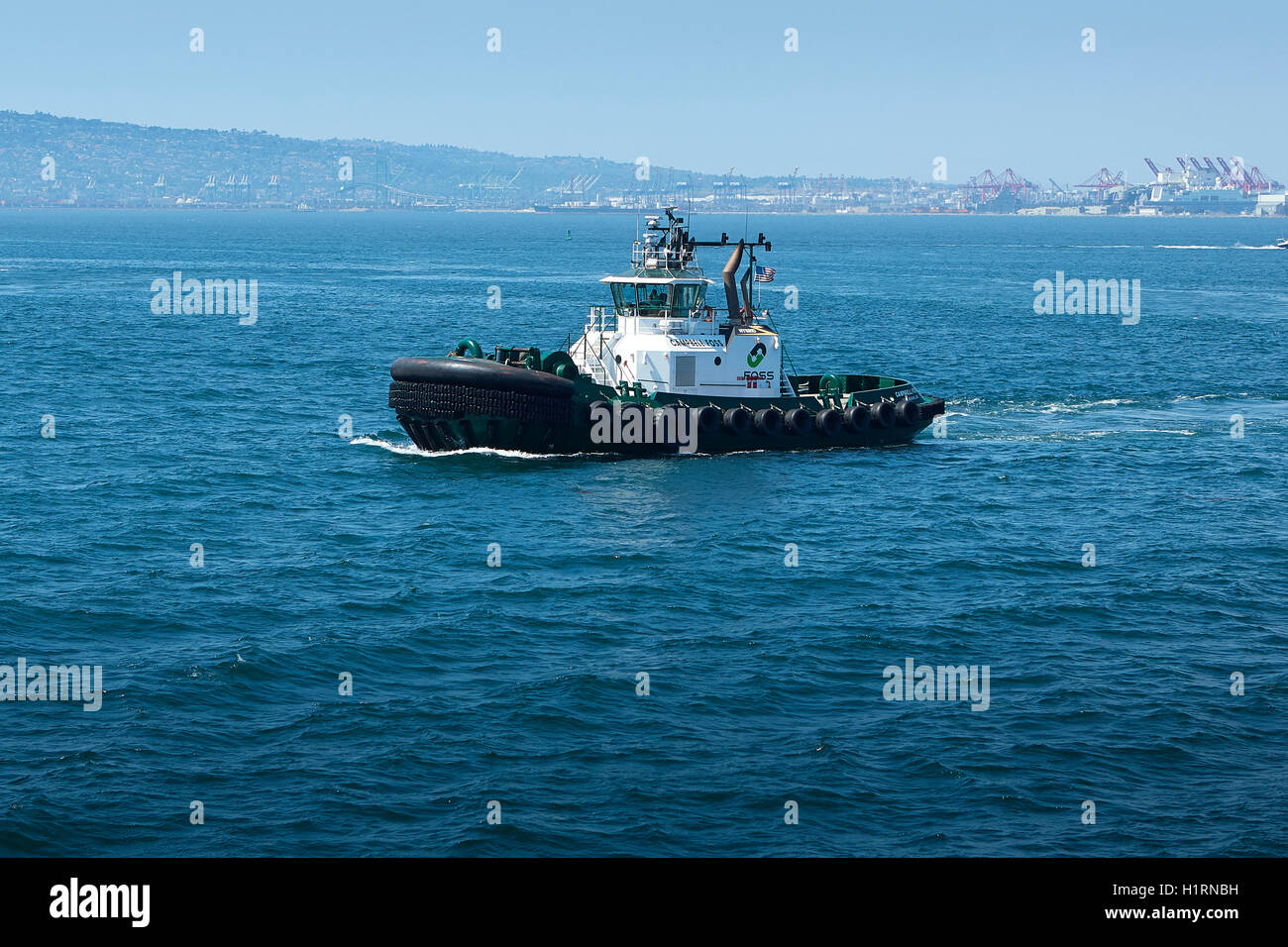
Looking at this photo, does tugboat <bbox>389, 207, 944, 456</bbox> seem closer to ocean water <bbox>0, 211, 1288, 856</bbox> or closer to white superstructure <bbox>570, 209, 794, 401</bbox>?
white superstructure <bbox>570, 209, 794, 401</bbox>

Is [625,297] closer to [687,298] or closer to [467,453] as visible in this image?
[687,298]

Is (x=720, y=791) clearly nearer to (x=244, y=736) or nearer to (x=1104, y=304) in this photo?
(x=244, y=736)

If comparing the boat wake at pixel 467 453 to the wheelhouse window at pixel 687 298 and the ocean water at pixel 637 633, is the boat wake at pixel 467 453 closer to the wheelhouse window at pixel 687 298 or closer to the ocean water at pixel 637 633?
the ocean water at pixel 637 633

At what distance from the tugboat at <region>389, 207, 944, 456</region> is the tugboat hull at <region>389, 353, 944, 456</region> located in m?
0.04

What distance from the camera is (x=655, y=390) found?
45.8 metres

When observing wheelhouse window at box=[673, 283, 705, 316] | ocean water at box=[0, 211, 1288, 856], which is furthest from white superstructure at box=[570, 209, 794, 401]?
ocean water at box=[0, 211, 1288, 856]

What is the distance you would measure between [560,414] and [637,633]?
16.0m

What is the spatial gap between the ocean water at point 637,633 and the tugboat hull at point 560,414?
0.90 metres

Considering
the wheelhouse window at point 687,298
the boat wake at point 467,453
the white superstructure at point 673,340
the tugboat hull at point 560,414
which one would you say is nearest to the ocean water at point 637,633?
the boat wake at point 467,453

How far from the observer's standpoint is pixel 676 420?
44344mm

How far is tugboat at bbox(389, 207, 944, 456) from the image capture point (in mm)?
43219

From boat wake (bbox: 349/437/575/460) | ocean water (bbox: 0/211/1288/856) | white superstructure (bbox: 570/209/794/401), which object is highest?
white superstructure (bbox: 570/209/794/401)

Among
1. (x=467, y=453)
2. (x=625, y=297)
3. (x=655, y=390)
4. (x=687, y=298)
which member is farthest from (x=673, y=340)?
(x=467, y=453)
